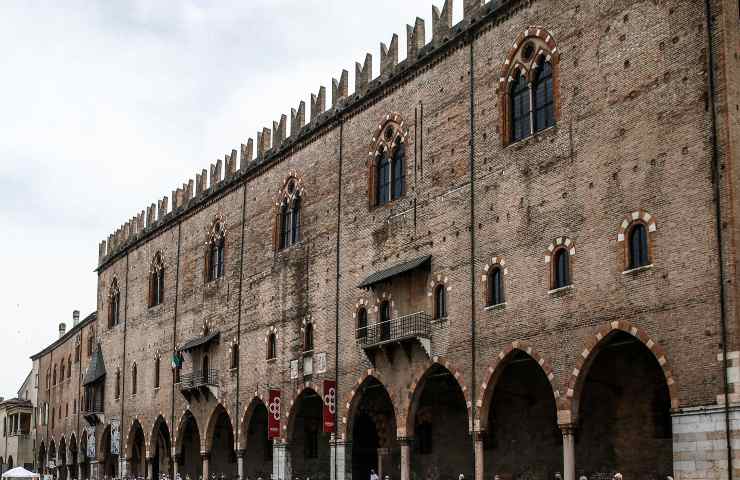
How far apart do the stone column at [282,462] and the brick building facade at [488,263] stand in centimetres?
8

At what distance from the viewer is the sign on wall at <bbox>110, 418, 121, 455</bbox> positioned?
1967 inches

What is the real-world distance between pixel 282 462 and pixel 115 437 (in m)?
16.9

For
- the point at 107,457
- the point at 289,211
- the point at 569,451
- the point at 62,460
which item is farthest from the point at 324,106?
the point at 62,460

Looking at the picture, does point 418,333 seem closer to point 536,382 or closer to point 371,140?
point 536,382

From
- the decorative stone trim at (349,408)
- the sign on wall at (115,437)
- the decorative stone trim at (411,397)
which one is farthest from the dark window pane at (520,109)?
the sign on wall at (115,437)

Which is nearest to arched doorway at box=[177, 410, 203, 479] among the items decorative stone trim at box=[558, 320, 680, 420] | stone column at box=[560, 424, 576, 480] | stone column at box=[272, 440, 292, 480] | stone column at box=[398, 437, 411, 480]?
stone column at box=[272, 440, 292, 480]

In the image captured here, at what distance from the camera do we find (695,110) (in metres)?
22.3

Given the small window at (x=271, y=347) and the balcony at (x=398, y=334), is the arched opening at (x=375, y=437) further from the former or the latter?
the small window at (x=271, y=347)

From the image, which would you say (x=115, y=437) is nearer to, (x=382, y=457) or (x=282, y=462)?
(x=282, y=462)

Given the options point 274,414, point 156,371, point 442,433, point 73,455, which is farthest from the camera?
point 73,455

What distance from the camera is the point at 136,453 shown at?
5106cm

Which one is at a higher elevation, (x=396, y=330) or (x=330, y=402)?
(x=396, y=330)

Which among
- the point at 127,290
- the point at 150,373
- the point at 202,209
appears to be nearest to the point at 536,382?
the point at 202,209

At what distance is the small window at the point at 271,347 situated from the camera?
37.4 meters
